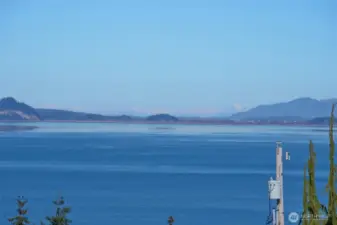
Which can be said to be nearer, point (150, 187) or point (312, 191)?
point (312, 191)

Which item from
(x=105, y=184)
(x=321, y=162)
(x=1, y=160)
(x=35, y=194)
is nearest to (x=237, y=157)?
(x=321, y=162)

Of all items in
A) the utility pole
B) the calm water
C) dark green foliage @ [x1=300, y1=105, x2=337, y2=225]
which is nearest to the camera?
dark green foliage @ [x1=300, y1=105, x2=337, y2=225]

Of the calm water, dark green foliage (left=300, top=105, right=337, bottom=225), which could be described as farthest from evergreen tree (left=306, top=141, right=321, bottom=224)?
the calm water

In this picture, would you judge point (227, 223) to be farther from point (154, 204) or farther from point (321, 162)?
point (321, 162)

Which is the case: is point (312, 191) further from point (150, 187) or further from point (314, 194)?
point (150, 187)

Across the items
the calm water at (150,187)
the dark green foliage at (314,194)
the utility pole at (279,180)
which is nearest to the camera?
the dark green foliage at (314,194)

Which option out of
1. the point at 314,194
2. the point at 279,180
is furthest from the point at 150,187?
the point at 314,194

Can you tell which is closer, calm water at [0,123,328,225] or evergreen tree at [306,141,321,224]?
evergreen tree at [306,141,321,224]

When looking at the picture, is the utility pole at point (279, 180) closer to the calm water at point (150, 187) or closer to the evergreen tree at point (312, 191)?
the evergreen tree at point (312, 191)

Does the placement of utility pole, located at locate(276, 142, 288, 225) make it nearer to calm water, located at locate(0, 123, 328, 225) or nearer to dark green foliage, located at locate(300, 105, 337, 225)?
dark green foliage, located at locate(300, 105, 337, 225)

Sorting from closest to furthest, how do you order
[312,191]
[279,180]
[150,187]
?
[312,191] → [279,180] → [150,187]

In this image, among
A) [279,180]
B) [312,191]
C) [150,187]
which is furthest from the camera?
[150,187]

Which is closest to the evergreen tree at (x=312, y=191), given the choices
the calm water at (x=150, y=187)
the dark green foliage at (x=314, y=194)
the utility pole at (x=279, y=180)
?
the dark green foliage at (x=314, y=194)

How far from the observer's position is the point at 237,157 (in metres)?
42.0
